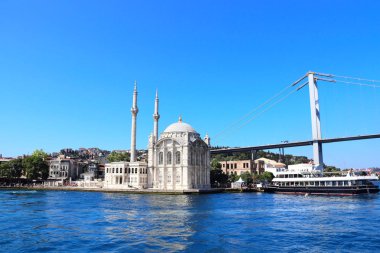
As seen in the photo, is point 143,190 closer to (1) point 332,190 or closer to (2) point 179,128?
(2) point 179,128

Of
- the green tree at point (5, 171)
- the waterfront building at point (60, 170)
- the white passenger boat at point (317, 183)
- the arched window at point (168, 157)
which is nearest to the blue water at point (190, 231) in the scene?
the white passenger boat at point (317, 183)

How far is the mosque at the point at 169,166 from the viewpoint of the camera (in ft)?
209

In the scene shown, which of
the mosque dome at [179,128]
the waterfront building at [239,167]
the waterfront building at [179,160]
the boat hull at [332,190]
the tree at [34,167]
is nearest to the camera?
the boat hull at [332,190]

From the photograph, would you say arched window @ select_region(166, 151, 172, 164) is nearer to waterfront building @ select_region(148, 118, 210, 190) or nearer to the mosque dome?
waterfront building @ select_region(148, 118, 210, 190)

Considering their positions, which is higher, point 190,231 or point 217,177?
point 217,177

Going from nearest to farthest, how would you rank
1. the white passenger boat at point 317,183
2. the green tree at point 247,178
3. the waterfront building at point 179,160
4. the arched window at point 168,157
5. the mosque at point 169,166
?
1. the white passenger boat at point 317,183
2. the waterfront building at point 179,160
3. the mosque at point 169,166
4. the arched window at point 168,157
5. the green tree at point 247,178

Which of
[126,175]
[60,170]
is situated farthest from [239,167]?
[60,170]

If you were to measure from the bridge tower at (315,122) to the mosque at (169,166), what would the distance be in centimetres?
1940

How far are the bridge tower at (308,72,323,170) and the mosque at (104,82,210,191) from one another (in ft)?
63.6

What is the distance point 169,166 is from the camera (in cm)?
6481

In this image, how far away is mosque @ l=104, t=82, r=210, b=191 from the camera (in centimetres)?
6366

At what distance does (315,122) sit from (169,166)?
87.1 ft

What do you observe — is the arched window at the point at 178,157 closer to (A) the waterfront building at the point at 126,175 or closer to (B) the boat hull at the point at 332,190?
(A) the waterfront building at the point at 126,175

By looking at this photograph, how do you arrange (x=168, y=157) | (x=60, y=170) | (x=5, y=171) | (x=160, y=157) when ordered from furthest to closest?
(x=60, y=170), (x=5, y=171), (x=160, y=157), (x=168, y=157)
